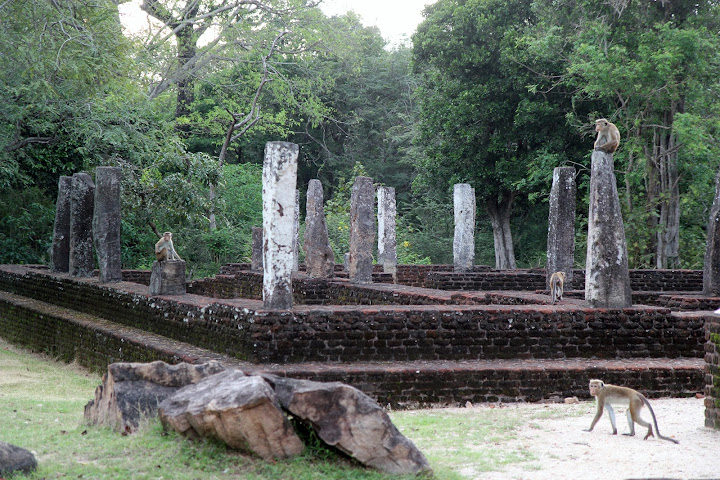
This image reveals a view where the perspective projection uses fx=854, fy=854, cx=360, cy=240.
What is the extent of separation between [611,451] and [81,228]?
12223 millimetres

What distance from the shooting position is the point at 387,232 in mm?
18500

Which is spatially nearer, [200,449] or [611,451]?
[200,449]

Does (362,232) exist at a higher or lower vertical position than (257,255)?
higher

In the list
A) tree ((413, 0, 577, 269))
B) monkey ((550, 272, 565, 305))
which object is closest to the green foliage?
tree ((413, 0, 577, 269))

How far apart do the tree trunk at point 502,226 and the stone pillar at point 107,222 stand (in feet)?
43.5

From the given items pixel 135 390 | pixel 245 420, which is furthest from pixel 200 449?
pixel 135 390

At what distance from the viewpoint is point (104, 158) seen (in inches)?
846

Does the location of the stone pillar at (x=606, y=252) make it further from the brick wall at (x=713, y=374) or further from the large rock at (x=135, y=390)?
the large rock at (x=135, y=390)

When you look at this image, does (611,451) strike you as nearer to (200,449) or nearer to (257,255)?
(200,449)

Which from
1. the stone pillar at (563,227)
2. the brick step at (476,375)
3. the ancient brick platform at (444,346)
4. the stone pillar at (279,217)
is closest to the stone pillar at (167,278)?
the ancient brick platform at (444,346)

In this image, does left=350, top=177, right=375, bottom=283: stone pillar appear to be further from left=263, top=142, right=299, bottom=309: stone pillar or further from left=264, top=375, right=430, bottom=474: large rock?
left=264, top=375, right=430, bottom=474: large rock

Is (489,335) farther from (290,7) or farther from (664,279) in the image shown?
(290,7)

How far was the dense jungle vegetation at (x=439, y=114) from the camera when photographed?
19016 mm

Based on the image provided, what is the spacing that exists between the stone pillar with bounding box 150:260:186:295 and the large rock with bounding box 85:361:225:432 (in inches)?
218
